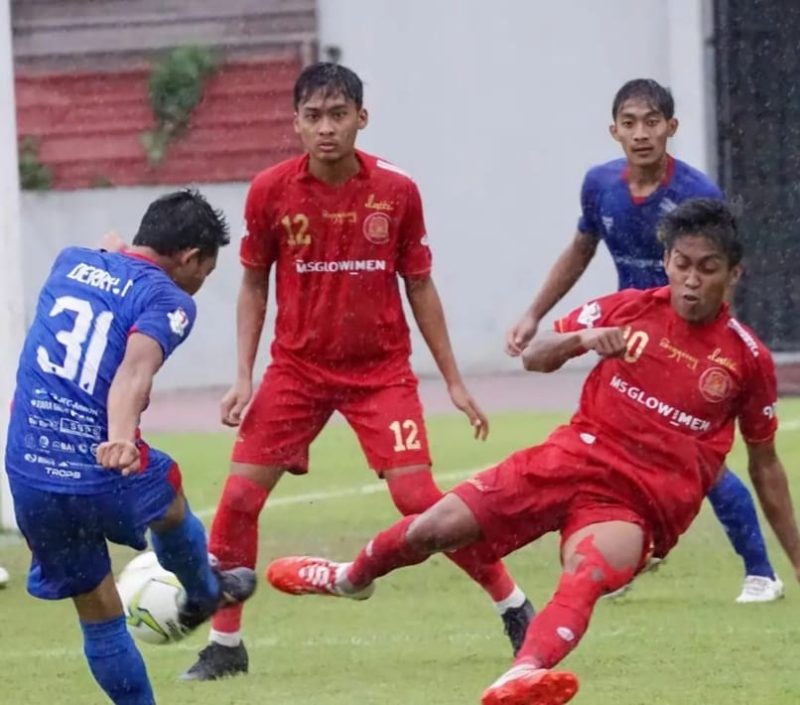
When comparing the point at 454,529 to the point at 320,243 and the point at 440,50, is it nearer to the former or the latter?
the point at 320,243

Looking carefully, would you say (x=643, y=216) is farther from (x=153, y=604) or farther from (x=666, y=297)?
(x=153, y=604)

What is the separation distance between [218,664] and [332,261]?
143 centimetres

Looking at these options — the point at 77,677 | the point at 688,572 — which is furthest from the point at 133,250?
the point at 688,572

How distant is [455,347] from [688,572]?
397 inches

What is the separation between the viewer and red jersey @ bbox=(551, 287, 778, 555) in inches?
252

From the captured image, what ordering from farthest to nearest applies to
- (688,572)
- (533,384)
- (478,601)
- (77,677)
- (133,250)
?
1. (533,384)
2. (688,572)
3. (478,601)
4. (77,677)
5. (133,250)

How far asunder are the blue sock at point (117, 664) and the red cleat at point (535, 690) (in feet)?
3.51

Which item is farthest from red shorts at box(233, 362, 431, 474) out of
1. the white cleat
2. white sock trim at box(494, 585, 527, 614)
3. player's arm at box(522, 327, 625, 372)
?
the white cleat

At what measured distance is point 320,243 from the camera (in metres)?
7.48

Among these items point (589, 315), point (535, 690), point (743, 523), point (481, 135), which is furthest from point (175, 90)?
point (535, 690)

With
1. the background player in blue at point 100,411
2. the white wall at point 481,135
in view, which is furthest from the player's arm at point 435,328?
the white wall at point 481,135

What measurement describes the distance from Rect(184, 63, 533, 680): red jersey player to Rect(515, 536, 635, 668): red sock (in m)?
1.33

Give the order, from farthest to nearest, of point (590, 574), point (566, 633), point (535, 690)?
point (590, 574) < point (566, 633) < point (535, 690)

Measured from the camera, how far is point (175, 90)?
762 inches
